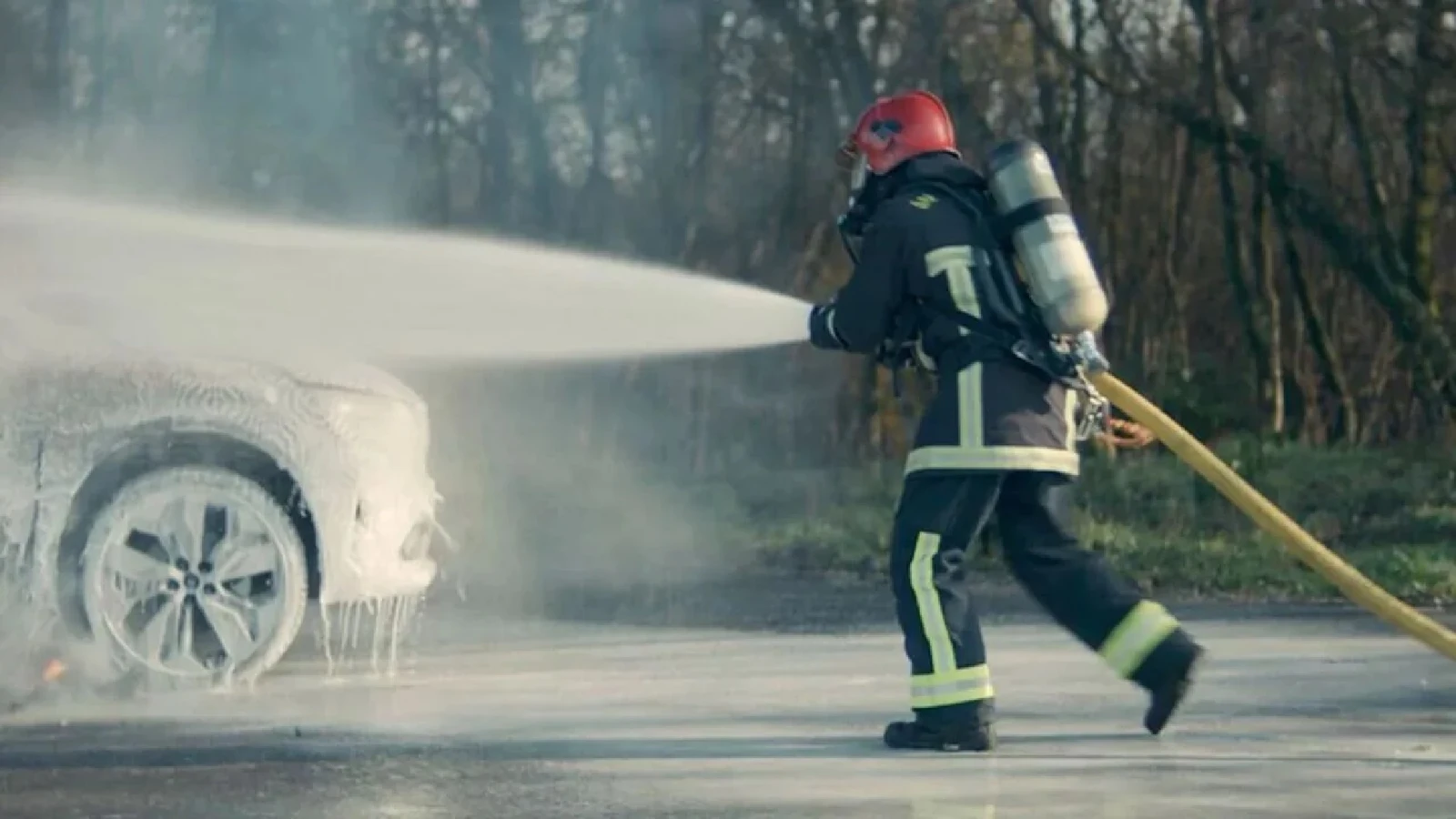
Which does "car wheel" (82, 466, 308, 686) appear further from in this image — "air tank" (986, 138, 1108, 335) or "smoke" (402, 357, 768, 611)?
"smoke" (402, 357, 768, 611)

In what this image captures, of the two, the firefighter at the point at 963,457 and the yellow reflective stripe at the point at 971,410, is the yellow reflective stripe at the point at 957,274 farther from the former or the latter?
the yellow reflective stripe at the point at 971,410

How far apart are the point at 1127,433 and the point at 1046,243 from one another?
3.35 feet

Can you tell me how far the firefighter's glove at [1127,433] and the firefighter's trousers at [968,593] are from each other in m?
0.43

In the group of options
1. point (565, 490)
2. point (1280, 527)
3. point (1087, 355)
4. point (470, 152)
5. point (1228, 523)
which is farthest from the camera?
point (470, 152)

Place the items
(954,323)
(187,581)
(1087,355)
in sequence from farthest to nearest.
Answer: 1. (187,581)
2. (1087,355)
3. (954,323)

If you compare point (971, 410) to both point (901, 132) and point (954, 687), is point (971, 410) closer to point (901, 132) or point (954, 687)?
point (954, 687)

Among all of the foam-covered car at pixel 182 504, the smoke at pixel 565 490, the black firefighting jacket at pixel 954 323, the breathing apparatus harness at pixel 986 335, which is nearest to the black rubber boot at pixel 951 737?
the black firefighting jacket at pixel 954 323

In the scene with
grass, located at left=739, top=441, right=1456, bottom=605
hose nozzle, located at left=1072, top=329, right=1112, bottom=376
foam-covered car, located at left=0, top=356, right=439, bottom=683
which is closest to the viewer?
hose nozzle, located at left=1072, top=329, right=1112, bottom=376

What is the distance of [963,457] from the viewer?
6.39m

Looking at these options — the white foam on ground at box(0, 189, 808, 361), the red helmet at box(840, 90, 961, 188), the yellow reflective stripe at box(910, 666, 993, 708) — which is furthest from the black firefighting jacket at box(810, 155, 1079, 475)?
the white foam on ground at box(0, 189, 808, 361)

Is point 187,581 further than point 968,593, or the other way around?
point 187,581

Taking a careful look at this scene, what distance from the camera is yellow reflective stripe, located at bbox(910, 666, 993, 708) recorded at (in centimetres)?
634

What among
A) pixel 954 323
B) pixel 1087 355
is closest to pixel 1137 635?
pixel 1087 355

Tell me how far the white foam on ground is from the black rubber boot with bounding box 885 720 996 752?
1.52 m
